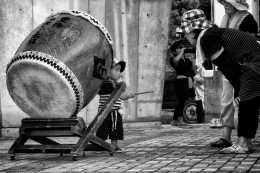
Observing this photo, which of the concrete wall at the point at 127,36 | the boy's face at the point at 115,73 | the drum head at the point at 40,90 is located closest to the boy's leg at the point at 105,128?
the boy's face at the point at 115,73

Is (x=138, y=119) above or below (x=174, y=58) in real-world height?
below

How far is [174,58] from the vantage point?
13477 mm

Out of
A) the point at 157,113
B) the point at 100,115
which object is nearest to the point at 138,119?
the point at 157,113

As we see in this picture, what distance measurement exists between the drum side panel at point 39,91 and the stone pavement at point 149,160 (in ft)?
1.71

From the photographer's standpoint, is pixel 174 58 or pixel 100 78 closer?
pixel 100 78

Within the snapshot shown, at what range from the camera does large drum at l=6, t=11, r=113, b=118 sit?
6.86 m

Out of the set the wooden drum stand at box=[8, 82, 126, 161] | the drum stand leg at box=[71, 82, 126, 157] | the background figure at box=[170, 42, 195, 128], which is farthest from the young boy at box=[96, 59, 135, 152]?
the background figure at box=[170, 42, 195, 128]

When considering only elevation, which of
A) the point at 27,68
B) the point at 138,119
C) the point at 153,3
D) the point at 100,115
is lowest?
the point at 138,119

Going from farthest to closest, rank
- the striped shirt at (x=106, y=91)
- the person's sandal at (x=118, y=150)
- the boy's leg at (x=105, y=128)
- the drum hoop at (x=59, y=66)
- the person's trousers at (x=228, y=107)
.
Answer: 1. the person's trousers at (x=228, y=107)
2. the boy's leg at (x=105, y=128)
3. the striped shirt at (x=106, y=91)
4. the person's sandal at (x=118, y=150)
5. the drum hoop at (x=59, y=66)

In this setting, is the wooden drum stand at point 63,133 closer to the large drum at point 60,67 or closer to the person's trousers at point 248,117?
the large drum at point 60,67

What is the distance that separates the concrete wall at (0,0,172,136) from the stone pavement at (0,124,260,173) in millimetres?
2113

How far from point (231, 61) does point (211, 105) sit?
19.6 feet

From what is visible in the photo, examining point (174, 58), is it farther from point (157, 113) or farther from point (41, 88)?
point (41, 88)

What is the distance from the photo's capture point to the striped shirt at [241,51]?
709 centimetres
